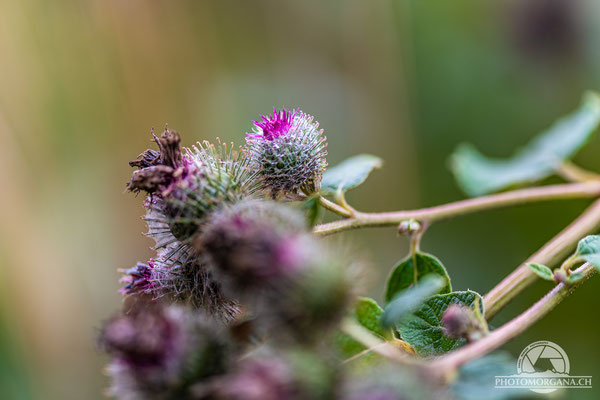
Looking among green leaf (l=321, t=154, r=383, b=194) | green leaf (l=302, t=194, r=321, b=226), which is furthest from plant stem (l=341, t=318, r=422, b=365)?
green leaf (l=321, t=154, r=383, b=194)

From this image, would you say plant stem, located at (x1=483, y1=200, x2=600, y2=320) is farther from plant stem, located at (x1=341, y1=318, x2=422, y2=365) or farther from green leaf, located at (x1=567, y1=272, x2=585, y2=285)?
plant stem, located at (x1=341, y1=318, x2=422, y2=365)

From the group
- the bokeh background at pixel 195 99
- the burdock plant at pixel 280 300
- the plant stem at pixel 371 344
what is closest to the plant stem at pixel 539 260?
the burdock plant at pixel 280 300

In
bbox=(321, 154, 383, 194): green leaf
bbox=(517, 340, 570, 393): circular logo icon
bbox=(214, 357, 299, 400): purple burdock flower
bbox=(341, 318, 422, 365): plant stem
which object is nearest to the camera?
bbox=(214, 357, 299, 400): purple burdock flower

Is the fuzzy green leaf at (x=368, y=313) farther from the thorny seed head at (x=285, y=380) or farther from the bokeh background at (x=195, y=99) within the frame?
the bokeh background at (x=195, y=99)

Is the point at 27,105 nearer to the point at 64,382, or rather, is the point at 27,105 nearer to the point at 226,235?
the point at 64,382

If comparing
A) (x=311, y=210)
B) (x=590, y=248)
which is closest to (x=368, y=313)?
(x=311, y=210)
